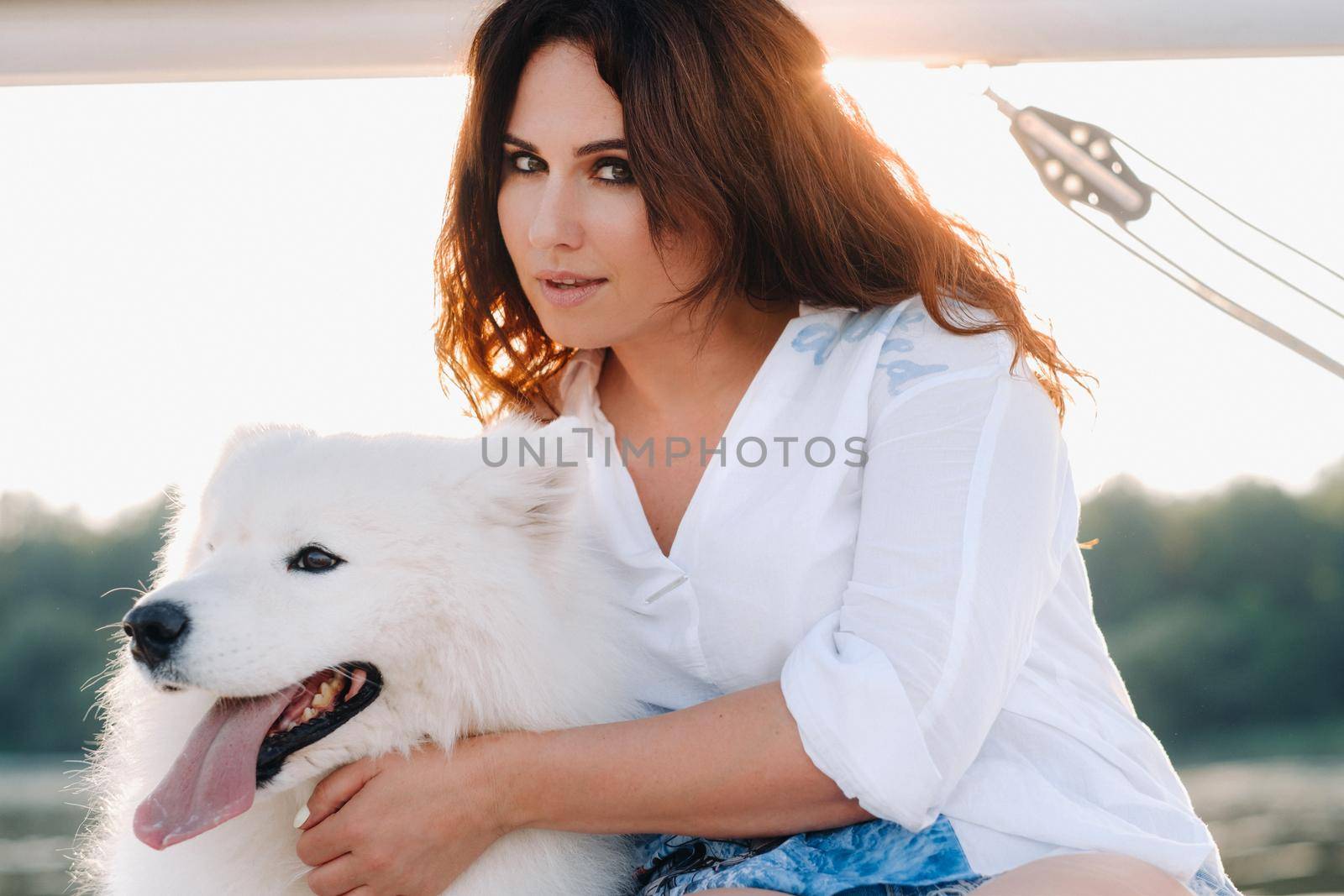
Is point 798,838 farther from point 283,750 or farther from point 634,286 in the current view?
point 634,286

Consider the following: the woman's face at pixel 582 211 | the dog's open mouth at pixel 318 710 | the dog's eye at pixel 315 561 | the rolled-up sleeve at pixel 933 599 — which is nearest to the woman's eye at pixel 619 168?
the woman's face at pixel 582 211

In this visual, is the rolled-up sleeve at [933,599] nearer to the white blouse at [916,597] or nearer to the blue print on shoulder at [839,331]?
the white blouse at [916,597]

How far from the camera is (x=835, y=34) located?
6.15ft

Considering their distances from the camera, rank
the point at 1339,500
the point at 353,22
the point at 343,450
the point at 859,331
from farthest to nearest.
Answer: the point at 1339,500 → the point at 353,22 → the point at 859,331 → the point at 343,450

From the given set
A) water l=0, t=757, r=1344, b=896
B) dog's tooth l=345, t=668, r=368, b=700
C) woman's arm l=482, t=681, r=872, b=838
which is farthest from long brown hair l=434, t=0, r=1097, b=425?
water l=0, t=757, r=1344, b=896

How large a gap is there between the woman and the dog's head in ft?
0.31

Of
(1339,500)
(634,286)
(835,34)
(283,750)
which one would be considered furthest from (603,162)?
(1339,500)

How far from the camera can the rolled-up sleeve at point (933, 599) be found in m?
1.37

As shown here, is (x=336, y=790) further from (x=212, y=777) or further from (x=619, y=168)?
(x=619, y=168)

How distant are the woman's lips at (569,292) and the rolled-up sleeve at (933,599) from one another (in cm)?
57

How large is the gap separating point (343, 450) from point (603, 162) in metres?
0.65

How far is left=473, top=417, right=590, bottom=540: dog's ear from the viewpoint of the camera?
5.31 ft

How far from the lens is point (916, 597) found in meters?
1.43

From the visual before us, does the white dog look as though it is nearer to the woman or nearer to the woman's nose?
the woman
